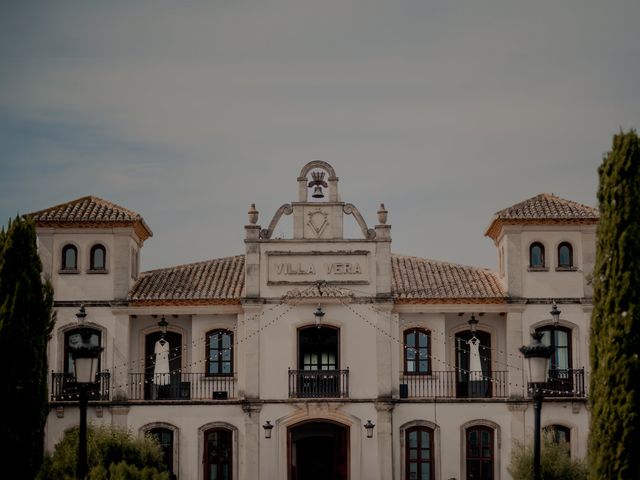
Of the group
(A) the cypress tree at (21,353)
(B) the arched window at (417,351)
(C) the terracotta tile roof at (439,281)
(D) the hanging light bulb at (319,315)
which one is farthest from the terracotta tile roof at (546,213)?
(A) the cypress tree at (21,353)

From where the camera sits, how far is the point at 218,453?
4369 cm

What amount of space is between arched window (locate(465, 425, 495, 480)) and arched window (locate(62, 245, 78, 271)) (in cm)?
1405

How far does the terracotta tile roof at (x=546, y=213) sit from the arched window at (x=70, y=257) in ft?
45.8

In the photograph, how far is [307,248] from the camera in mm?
43750

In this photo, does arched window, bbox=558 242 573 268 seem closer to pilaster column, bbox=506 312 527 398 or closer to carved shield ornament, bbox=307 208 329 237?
pilaster column, bbox=506 312 527 398

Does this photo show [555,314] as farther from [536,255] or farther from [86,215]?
[86,215]

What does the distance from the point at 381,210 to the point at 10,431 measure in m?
17.1

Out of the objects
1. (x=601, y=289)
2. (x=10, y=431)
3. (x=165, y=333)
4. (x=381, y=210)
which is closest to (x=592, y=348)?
(x=601, y=289)

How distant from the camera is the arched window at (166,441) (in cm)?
4344

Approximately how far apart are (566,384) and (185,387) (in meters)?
12.5

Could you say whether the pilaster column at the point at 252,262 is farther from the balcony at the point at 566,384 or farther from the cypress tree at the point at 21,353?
the cypress tree at the point at 21,353

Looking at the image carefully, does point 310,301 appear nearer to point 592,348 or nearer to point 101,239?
point 101,239

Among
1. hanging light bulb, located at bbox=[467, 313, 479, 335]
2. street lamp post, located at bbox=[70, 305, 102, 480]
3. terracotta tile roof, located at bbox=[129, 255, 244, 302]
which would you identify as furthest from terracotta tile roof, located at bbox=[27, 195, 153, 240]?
street lamp post, located at bbox=[70, 305, 102, 480]

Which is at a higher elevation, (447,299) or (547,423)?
(447,299)
